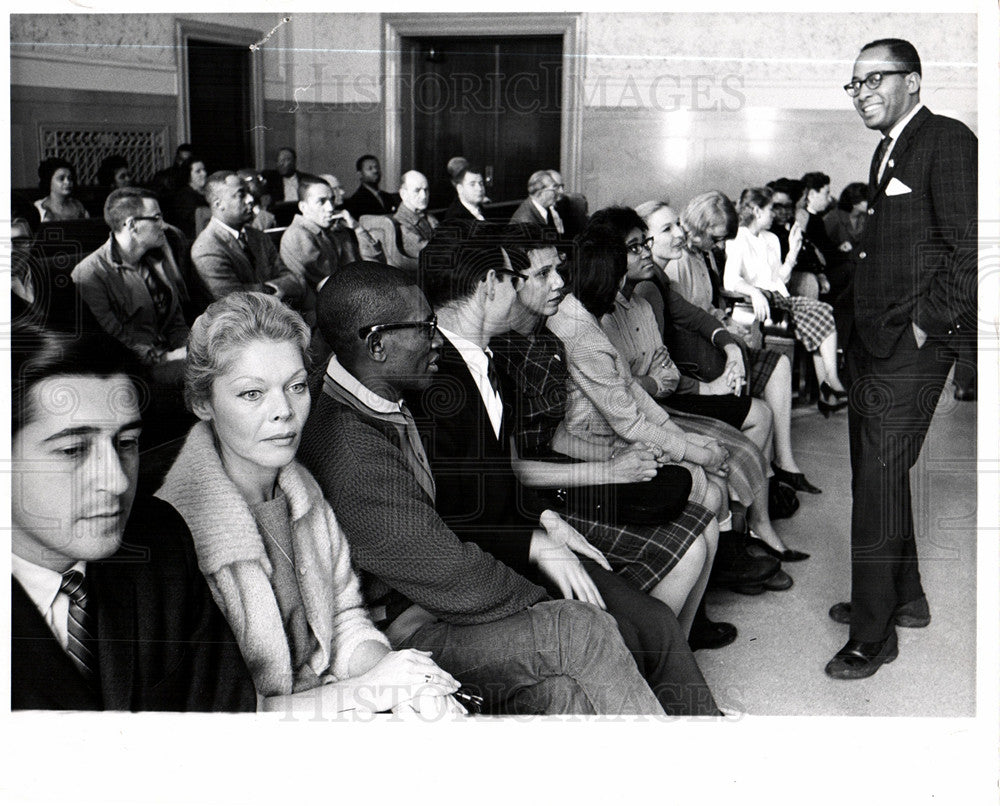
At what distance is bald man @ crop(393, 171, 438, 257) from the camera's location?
3590mm

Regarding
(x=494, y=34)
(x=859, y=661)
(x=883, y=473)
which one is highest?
(x=494, y=34)

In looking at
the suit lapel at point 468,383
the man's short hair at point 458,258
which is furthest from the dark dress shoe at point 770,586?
the man's short hair at point 458,258

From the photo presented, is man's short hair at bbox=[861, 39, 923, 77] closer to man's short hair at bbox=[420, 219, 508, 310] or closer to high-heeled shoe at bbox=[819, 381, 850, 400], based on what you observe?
high-heeled shoe at bbox=[819, 381, 850, 400]

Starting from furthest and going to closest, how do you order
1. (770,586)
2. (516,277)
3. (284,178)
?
(770,586), (284,178), (516,277)

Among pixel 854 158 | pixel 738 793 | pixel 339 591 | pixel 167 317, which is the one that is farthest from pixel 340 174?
pixel 738 793

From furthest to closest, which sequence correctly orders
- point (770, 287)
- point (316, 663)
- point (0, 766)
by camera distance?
point (770, 287) < point (0, 766) < point (316, 663)

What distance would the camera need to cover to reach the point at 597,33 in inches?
141

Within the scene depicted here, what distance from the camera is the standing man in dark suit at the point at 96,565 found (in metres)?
3.33

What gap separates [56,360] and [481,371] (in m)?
1.32

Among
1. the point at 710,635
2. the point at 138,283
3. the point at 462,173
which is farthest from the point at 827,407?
the point at 138,283

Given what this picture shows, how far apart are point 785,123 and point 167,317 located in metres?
2.02

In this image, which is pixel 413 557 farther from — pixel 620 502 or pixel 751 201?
pixel 751 201

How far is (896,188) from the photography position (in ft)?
11.5

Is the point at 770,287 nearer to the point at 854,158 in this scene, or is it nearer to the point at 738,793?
the point at 854,158
